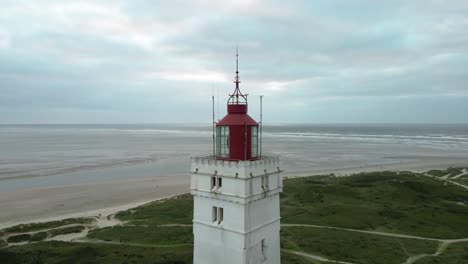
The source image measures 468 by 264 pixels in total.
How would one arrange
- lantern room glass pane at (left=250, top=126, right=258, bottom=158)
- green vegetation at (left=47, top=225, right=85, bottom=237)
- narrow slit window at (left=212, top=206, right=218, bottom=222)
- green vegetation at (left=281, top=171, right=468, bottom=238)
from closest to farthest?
narrow slit window at (left=212, top=206, right=218, bottom=222), lantern room glass pane at (left=250, top=126, right=258, bottom=158), green vegetation at (left=47, top=225, right=85, bottom=237), green vegetation at (left=281, top=171, right=468, bottom=238)

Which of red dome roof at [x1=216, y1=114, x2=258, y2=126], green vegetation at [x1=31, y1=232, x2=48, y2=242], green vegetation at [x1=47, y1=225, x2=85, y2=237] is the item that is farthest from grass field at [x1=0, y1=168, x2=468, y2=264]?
red dome roof at [x1=216, y1=114, x2=258, y2=126]

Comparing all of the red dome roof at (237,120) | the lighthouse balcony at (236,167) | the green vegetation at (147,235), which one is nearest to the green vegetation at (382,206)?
the green vegetation at (147,235)

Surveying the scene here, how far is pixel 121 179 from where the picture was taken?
207 ft

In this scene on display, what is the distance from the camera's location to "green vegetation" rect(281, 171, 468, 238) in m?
33.6

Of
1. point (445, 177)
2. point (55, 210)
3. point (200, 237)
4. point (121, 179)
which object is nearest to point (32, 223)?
point (55, 210)

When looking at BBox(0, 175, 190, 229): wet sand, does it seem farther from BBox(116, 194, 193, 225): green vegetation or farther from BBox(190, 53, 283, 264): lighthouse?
BBox(190, 53, 283, 264): lighthouse

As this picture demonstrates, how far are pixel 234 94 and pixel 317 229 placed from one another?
22702 mm

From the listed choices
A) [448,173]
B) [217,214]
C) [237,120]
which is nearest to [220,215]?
[217,214]

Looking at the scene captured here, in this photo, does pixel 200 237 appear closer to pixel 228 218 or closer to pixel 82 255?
pixel 228 218

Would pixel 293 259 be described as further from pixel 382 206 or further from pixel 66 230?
pixel 66 230

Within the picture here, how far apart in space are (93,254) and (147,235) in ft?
18.3

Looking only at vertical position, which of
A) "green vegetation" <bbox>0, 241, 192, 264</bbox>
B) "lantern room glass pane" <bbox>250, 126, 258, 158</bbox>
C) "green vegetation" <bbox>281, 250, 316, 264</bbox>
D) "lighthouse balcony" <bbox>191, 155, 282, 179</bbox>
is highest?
"lantern room glass pane" <bbox>250, 126, 258, 158</bbox>

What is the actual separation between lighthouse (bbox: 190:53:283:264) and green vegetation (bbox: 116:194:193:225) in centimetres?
2340

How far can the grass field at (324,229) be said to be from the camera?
25953mm
